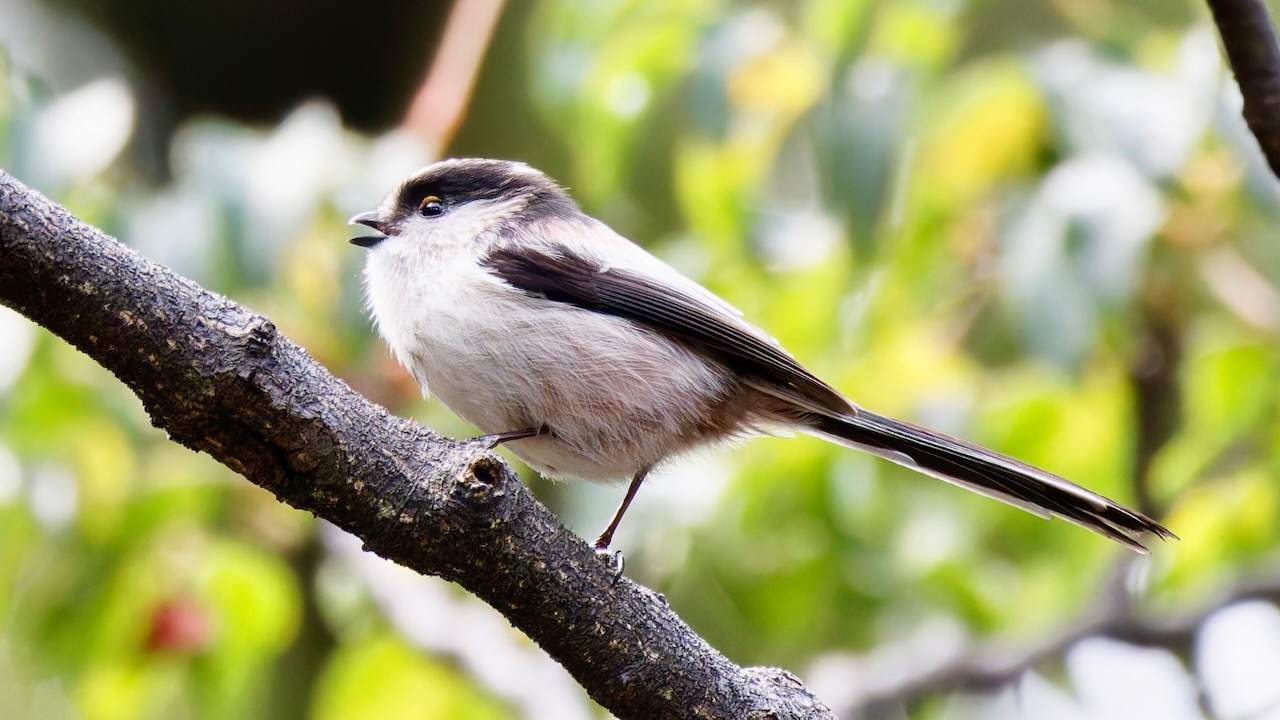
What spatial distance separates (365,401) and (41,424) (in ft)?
5.64

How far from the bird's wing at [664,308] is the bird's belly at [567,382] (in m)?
0.04

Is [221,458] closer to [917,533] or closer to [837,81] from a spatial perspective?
[837,81]

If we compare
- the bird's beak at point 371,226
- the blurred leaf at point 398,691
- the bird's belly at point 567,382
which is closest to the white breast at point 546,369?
the bird's belly at point 567,382

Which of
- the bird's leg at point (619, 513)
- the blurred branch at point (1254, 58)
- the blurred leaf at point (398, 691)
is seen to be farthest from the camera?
the blurred leaf at point (398, 691)

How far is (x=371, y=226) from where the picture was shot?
115 inches

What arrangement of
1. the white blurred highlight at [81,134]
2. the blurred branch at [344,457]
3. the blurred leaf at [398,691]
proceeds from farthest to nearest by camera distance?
the blurred leaf at [398,691]
the white blurred highlight at [81,134]
the blurred branch at [344,457]

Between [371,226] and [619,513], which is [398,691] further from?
[371,226]

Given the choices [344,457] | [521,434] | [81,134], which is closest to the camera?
[344,457]

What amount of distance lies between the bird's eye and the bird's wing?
1.18 ft

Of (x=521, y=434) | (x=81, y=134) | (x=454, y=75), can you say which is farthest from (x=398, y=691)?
(x=454, y=75)

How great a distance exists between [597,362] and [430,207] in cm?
75

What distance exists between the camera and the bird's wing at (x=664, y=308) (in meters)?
2.55

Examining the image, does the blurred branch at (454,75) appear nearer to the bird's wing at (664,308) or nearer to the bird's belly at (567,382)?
the bird's wing at (664,308)

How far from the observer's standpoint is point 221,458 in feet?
5.19
